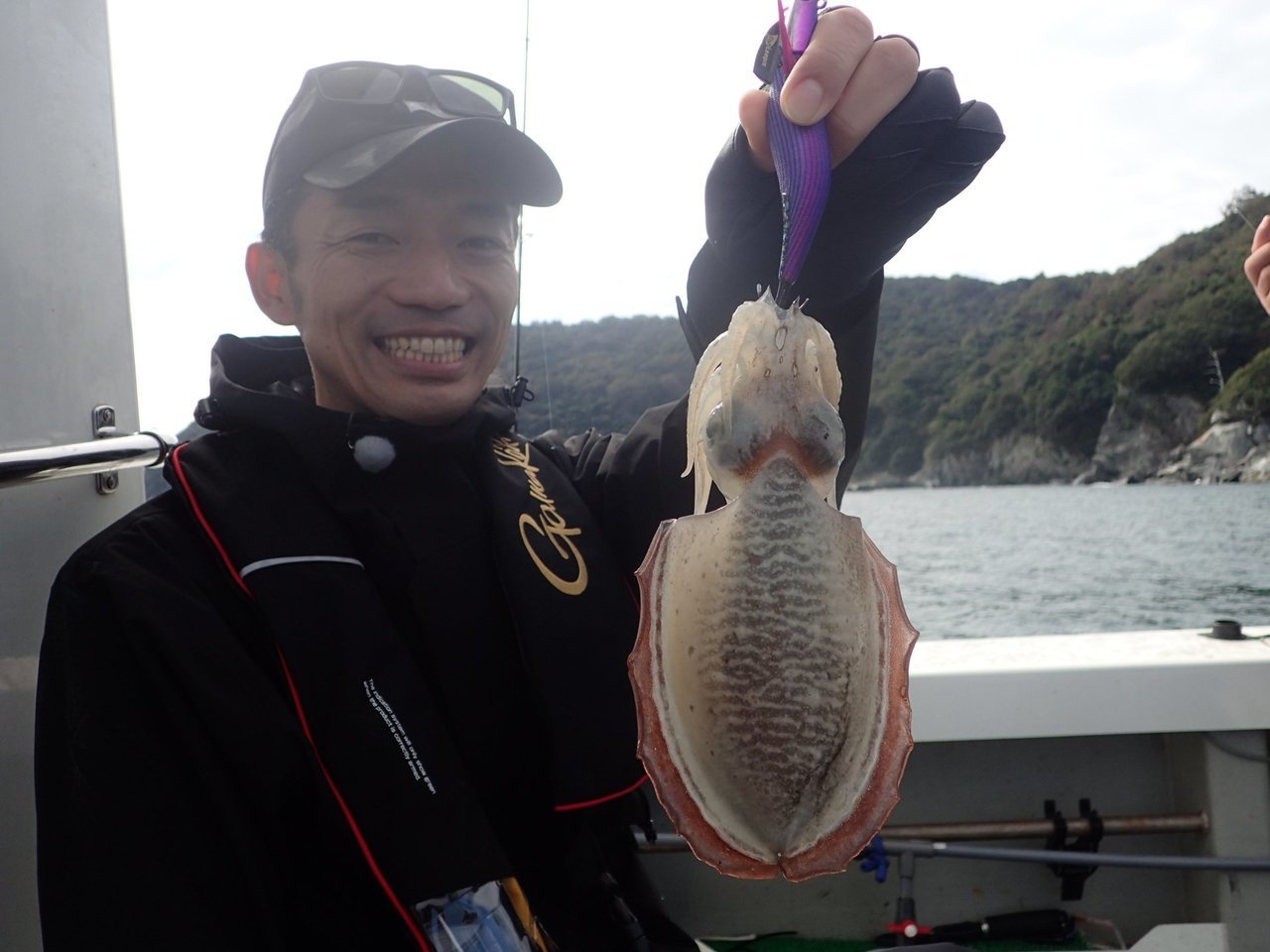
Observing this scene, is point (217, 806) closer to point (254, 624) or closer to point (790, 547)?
point (254, 624)

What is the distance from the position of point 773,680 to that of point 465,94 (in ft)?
7.75

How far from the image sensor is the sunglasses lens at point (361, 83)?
110 inches


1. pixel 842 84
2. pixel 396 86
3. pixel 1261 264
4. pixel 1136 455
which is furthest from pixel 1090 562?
pixel 842 84

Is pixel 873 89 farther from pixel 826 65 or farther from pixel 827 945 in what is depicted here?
pixel 827 945

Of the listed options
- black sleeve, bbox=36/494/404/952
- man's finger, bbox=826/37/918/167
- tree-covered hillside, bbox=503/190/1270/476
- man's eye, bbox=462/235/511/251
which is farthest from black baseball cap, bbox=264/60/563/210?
tree-covered hillside, bbox=503/190/1270/476

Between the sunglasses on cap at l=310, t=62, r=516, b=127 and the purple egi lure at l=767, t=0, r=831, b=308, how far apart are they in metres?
1.38

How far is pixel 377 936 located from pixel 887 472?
122 ft

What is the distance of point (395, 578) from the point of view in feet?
8.05

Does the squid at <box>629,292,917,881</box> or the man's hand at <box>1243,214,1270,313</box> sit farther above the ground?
the man's hand at <box>1243,214,1270,313</box>

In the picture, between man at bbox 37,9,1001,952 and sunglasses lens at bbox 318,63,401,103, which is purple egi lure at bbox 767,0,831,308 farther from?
sunglasses lens at bbox 318,63,401,103

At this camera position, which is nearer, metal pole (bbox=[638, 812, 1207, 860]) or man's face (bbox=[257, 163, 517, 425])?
man's face (bbox=[257, 163, 517, 425])

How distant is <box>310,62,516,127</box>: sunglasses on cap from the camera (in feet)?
9.25

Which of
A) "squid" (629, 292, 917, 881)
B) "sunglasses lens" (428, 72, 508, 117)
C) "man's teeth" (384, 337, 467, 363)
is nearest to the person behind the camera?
"squid" (629, 292, 917, 881)

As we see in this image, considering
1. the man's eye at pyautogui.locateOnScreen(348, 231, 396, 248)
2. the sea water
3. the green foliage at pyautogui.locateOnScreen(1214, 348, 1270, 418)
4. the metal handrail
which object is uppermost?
the man's eye at pyautogui.locateOnScreen(348, 231, 396, 248)
